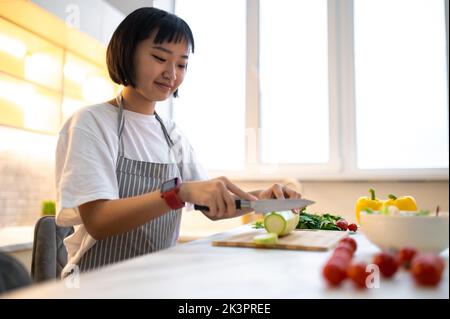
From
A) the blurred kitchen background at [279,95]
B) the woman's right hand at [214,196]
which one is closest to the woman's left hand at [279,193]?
the woman's right hand at [214,196]

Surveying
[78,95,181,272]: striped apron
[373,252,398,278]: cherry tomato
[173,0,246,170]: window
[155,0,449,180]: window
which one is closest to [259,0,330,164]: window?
[155,0,449,180]: window

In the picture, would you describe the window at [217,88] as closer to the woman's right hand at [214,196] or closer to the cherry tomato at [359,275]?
the woman's right hand at [214,196]

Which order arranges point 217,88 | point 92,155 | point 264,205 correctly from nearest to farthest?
point 264,205, point 92,155, point 217,88

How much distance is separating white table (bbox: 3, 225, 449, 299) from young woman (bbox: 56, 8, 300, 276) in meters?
0.24

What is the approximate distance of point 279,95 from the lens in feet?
9.86

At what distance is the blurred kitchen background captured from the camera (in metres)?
2.46

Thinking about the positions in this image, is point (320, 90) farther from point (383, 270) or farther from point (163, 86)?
point (383, 270)

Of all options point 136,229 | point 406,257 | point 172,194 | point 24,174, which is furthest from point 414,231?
point 24,174

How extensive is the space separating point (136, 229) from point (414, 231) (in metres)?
0.71
